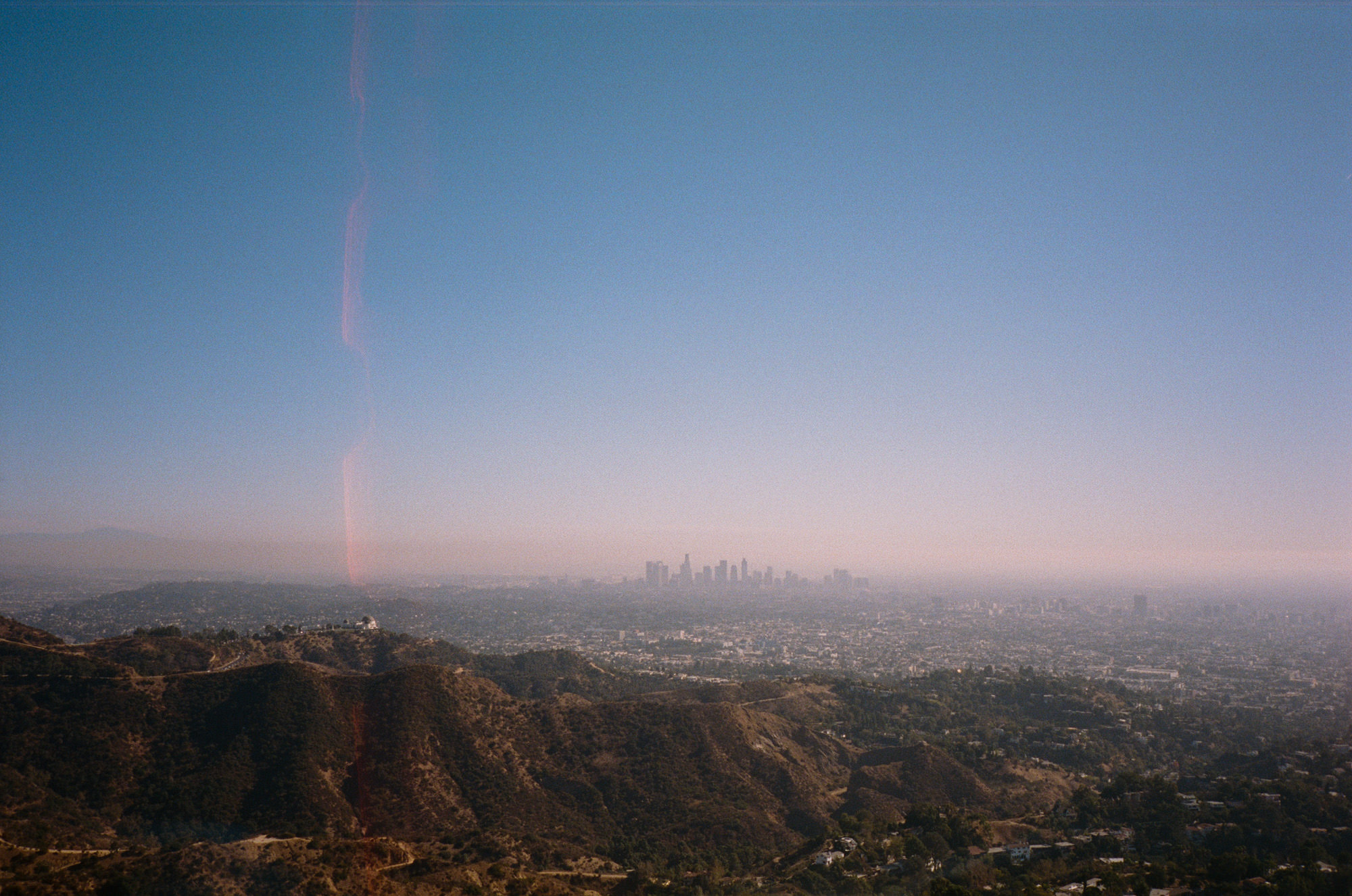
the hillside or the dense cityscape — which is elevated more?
the hillside

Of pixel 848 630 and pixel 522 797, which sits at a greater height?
pixel 522 797

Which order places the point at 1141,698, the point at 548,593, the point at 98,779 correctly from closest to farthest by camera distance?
1. the point at 98,779
2. the point at 1141,698
3. the point at 548,593

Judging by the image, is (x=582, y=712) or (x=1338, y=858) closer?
(x=1338, y=858)

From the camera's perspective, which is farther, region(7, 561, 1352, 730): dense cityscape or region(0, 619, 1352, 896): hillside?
region(7, 561, 1352, 730): dense cityscape

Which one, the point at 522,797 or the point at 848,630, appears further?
the point at 848,630

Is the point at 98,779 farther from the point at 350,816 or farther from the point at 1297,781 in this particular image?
→ the point at 1297,781

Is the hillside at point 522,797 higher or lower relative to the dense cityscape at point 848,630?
higher

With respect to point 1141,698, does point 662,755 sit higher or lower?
higher

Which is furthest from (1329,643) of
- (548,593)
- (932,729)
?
(548,593)

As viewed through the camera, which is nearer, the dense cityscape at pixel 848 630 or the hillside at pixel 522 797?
the hillside at pixel 522 797

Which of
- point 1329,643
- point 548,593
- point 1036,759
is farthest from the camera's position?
point 548,593
